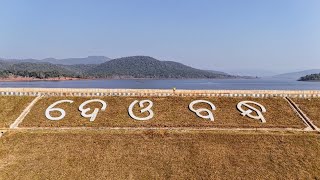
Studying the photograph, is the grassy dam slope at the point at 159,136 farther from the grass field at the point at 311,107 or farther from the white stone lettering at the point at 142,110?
the white stone lettering at the point at 142,110

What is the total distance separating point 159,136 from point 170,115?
4862mm

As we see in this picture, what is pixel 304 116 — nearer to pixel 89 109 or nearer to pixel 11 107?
pixel 89 109

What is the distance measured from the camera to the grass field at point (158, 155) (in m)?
27.0

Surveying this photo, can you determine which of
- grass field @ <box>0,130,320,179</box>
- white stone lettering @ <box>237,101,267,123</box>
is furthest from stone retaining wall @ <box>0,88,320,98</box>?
grass field @ <box>0,130,320,179</box>

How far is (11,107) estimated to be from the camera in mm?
37844

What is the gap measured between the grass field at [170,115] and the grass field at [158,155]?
2202 mm

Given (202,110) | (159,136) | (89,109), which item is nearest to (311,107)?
(202,110)

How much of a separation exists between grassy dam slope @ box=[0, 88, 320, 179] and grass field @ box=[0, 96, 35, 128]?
10 centimetres

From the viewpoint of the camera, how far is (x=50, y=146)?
3014 cm

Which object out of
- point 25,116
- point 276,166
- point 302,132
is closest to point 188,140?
point 276,166

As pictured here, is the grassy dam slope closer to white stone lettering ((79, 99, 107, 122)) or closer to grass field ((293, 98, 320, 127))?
grass field ((293, 98, 320, 127))

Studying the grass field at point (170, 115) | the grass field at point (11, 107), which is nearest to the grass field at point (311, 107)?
the grass field at point (170, 115)

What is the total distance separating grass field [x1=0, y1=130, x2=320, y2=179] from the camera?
88.6ft

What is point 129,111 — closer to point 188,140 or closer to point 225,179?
point 188,140
